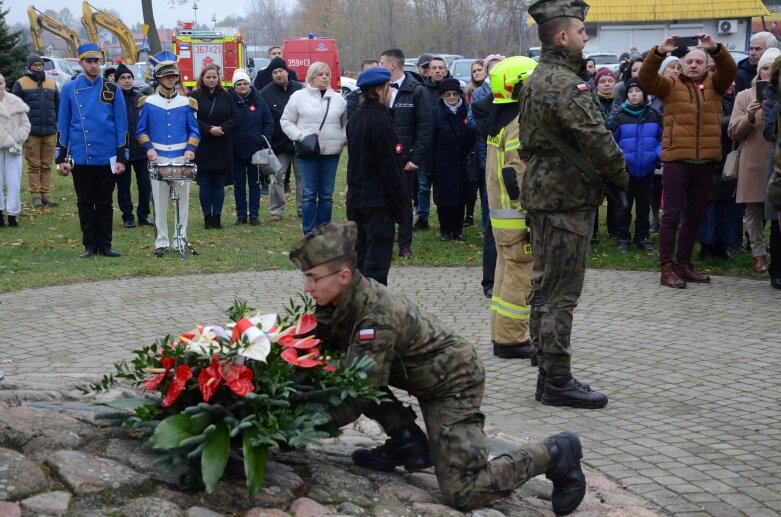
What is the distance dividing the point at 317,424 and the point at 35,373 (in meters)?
3.75

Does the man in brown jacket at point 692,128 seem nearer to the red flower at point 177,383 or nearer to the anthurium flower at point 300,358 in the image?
the anthurium flower at point 300,358

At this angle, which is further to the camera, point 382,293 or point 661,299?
point 661,299

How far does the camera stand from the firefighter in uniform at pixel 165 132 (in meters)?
12.7

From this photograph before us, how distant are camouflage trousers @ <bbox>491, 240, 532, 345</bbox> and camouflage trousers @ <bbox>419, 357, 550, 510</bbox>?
2.86 meters

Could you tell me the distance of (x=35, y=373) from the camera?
24.3 ft

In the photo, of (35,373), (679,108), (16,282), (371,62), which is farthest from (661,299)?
(371,62)

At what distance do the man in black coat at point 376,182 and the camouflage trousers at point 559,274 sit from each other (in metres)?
2.28

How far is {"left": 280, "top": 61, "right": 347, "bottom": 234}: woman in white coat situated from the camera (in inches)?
508

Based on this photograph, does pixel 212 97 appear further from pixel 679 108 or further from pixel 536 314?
pixel 536 314

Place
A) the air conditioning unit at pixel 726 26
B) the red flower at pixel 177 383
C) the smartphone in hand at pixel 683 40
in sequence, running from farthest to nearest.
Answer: the air conditioning unit at pixel 726 26
the smartphone in hand at pixel 683 40
the red flower at pixel 177 383

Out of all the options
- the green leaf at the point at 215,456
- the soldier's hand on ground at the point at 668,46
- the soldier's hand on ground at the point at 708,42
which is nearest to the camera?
the green leaf at the point at 215,456

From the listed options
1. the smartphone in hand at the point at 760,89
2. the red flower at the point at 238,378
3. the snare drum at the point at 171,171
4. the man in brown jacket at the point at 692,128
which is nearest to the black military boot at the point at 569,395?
the red flower at the point at 238,378

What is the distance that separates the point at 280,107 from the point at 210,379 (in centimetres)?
1257

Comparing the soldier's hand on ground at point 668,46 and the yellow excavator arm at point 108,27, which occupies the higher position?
the yellow excavator arm at point 108,27
